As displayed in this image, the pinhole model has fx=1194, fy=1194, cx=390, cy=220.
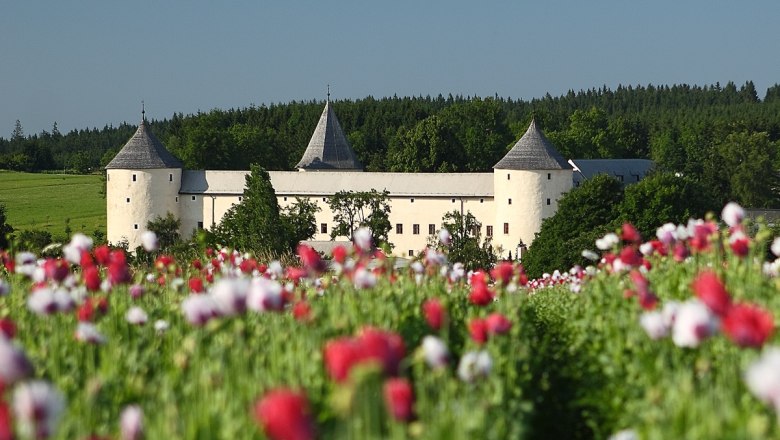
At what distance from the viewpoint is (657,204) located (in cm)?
4597

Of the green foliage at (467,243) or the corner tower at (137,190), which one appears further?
the corner tower at (137,190)

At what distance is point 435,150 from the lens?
7400 cm

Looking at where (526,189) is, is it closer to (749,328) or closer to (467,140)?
(467,140)

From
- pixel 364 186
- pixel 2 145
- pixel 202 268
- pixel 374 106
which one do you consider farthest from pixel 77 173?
pixel 202 268

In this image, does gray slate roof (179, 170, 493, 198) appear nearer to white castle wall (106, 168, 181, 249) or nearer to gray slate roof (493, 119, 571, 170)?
white castle wall (106, 168, 181, 249)

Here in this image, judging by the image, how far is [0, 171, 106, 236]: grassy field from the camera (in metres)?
78.4

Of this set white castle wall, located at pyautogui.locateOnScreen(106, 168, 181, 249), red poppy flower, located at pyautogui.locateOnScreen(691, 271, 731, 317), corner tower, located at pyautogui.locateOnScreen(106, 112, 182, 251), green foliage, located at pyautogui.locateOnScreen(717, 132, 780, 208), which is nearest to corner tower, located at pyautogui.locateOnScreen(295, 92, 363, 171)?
corner tower, located at pyautogui.locateOnScreen(106, 112, 182, 251)

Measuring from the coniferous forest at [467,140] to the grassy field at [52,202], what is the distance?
7721 millimetres

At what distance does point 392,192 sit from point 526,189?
7.82 metres

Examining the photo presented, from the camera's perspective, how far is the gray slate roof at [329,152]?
73.8 metres

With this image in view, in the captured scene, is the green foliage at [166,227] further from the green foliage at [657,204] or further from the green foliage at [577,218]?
the green foliage at [657,204]

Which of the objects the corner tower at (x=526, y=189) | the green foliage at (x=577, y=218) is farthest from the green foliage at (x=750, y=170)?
the green foliage at (x=577, y=218)

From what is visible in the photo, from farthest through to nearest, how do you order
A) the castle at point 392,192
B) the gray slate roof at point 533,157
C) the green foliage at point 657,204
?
the gray slate roof at point 533,157 < the castle at point 392,192 < the green foliage at point 657,204

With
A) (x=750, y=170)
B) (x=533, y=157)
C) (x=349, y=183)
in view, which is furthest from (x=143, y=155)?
(x=750, y=170)
